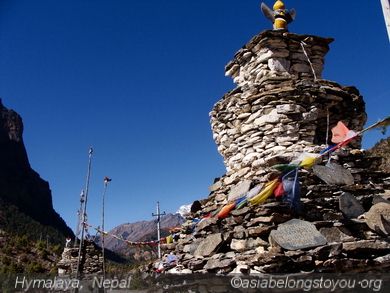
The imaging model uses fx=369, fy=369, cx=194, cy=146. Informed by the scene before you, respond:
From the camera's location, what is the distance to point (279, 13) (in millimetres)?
10148

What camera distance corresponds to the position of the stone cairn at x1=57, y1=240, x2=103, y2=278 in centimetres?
1986

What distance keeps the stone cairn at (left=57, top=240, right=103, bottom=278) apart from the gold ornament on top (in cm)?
1575

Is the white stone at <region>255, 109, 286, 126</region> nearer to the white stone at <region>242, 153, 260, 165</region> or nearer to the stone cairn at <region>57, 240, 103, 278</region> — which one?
the white stone at <region>242, 153, 260, 165</region>

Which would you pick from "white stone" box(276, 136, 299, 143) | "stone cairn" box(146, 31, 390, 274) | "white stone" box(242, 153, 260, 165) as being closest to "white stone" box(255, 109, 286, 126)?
"stone cairn" box(146, 31, 390, 274)

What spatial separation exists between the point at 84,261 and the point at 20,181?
4910 inches

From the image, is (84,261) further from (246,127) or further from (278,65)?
(278,65)

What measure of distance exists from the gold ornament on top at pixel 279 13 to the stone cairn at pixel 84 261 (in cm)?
1575

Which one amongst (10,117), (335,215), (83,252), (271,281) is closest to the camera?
(271,281)

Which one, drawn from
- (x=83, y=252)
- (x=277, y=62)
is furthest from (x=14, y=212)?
(x=277, y=62)

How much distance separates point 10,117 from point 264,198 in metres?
160

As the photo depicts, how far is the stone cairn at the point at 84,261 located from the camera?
65.2 feet

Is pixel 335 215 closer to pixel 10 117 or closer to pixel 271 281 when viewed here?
pixel 271 281

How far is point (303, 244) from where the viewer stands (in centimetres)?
568

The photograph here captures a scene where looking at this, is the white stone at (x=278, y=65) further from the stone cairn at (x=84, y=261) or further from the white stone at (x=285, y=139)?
the stone cairn at (x=84, y=261)
